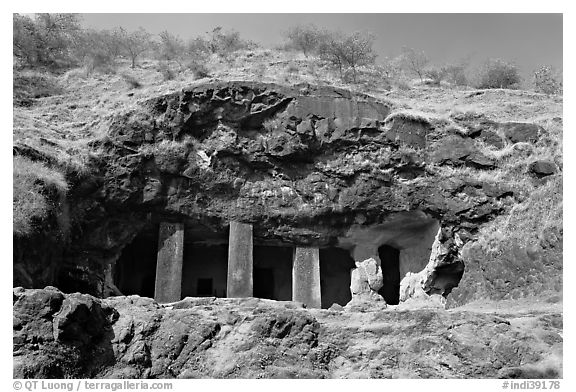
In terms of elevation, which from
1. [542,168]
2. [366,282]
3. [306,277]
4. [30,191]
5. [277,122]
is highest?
[277,122]

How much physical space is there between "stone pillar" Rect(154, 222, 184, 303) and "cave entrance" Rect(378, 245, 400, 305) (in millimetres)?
6702

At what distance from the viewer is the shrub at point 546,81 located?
91.8ft

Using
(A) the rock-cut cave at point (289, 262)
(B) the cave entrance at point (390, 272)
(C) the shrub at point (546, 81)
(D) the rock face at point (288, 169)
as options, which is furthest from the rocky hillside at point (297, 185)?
(C) the shrub at point (546, 81)

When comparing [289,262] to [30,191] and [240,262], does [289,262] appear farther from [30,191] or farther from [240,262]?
[30,191]

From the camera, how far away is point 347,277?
2030 cm

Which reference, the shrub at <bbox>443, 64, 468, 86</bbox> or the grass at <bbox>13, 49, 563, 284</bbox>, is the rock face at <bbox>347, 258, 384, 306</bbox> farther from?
the shrub at <bbox>443, 64, 468, 86</bbox>

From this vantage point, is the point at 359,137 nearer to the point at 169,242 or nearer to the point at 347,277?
the point at 347,277

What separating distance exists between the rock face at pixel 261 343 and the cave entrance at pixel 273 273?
24.5ft

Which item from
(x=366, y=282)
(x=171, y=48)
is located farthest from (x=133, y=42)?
(x=366, y=282)

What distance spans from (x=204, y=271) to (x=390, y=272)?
19.5 ft

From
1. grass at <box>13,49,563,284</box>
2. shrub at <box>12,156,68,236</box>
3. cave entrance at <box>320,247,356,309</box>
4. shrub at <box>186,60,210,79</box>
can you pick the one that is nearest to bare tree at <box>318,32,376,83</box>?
grass at <box>13,49,563,284</box>

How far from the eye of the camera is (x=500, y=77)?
101ft

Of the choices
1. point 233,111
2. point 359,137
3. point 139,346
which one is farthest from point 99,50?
point 139,346

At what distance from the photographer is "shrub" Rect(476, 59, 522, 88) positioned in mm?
30641
